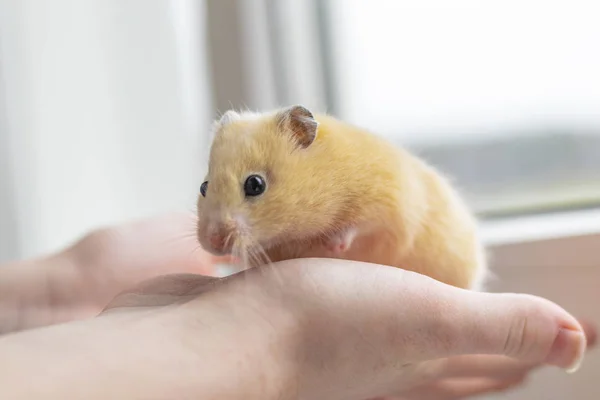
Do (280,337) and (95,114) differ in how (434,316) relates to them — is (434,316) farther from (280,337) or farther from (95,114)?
(95,114)

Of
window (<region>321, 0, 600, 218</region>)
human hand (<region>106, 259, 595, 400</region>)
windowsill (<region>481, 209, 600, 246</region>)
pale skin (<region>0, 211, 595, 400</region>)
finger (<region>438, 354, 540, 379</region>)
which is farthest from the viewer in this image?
window (<region>321, 0, 600, 218</region>)

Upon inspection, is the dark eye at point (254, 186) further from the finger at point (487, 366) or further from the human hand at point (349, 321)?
the finger at point (487, 366)

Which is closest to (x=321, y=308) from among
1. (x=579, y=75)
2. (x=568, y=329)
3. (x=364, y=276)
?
(x=364, y=276)

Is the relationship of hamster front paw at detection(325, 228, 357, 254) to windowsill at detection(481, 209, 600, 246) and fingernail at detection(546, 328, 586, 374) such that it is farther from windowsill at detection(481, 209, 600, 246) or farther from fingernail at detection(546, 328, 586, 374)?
windowsill at detection(481, 209, 600, 246)

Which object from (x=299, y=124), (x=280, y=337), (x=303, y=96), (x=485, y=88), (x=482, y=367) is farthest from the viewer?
(x=303, y=96)

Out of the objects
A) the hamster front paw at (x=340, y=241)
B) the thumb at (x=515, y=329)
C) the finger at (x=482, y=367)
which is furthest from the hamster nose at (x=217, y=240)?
the finger at (x=482, y=367)

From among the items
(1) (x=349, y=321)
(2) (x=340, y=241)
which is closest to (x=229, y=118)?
(2) (x=340, y=241)

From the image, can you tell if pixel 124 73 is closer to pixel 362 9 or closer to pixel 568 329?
pixel 362 9

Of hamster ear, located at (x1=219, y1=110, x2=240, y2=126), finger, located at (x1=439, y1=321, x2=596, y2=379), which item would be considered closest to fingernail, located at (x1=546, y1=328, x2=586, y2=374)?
finger, located at (x1=439, y1=321, x2=596, y2=379)
